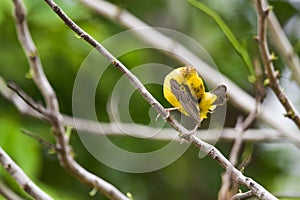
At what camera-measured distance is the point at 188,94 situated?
36 centimetres

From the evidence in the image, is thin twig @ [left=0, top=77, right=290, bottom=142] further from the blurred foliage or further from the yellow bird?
the yellow bird

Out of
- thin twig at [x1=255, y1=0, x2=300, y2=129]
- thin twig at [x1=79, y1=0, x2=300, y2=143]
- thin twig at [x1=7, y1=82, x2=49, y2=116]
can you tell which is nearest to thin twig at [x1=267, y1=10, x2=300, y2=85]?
thin twig at [x1=79, y1=0, x2=300, y2=143]

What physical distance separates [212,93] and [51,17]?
1.92 feet

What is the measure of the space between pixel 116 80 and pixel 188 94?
664 mm

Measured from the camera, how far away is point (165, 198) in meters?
1.11

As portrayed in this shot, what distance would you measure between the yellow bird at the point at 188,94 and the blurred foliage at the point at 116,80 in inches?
21.8

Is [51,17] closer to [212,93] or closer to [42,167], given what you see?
[42,167]

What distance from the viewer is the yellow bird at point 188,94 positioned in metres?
0.35

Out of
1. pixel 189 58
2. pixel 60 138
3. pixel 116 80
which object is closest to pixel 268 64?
pixel 60 138

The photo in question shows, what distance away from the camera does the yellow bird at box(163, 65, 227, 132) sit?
0.35 meters

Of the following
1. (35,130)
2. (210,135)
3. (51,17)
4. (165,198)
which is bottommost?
(165,198)

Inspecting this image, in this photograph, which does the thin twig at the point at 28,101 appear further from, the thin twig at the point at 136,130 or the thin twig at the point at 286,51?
the thin twig at the point at 286,51

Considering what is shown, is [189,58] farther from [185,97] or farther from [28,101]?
[185,97]

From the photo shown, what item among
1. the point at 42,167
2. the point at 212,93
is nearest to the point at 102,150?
the point at 42,167
